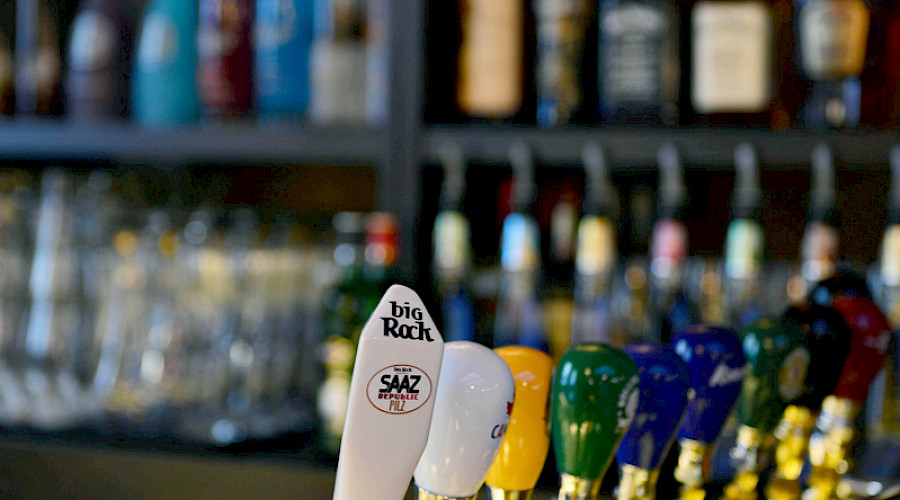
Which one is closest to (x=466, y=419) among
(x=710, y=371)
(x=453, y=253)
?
(x=710, y=371)

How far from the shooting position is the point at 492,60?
118cm

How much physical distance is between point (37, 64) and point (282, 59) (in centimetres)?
44

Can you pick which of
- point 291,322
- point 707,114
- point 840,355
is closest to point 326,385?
point 291,322

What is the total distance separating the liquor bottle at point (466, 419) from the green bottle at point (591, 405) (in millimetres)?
26

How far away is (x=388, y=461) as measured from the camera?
364 millimetres

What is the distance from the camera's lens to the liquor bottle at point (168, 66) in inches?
51.3

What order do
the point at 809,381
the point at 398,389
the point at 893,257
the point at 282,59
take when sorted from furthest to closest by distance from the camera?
the point at 282,59, the point at 893,257, the point at 809,381, the point at 398,389

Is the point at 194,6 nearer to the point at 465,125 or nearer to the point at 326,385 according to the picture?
the point at 465,125

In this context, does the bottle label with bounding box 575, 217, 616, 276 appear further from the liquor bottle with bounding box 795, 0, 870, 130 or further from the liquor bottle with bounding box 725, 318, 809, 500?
the liquor bottle with bounding box 725, 318, 809, 500

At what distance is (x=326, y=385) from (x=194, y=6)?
617mm

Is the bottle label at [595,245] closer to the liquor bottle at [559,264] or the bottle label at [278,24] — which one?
the liquor bottle at [559,264]

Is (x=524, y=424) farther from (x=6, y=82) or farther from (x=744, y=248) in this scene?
(x=6, y=82)

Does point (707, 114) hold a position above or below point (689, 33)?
below

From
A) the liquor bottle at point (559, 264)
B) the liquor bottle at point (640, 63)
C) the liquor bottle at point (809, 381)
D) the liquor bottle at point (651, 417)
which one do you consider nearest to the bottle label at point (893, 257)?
the liquor bottle at point (640, 63)
